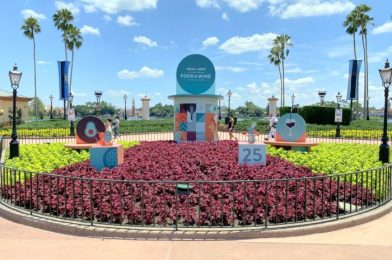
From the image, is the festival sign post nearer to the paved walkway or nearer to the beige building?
the paved walkway

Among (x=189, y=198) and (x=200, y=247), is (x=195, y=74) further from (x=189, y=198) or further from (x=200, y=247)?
(x=200, y=247)

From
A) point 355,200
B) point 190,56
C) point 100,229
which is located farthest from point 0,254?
point 190,56

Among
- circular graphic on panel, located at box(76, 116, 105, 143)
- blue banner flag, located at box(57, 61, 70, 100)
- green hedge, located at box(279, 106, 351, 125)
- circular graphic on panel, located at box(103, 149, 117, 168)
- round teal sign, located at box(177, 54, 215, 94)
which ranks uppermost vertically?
blue banner flag, located at box(57, 61, 70, 100)

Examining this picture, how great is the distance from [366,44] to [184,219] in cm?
5651

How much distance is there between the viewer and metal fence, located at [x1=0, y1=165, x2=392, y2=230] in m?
6.85

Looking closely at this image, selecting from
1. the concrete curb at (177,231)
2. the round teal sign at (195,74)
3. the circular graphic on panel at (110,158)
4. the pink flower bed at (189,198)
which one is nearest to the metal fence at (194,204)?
the pink flower bed at (189,198)

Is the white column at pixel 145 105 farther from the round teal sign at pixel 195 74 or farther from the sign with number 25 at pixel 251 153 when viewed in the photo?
the sign with number 25 at pixel 251 153

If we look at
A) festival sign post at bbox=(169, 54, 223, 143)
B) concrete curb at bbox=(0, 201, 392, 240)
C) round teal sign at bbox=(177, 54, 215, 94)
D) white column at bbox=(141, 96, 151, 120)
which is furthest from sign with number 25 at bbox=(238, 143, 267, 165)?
white column at bbox=(141, 96, 151, 120)

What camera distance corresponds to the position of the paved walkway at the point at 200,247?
5570 millimetres

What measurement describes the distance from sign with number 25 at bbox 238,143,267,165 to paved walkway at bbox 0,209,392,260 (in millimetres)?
4610

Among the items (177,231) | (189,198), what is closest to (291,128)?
(189,198)

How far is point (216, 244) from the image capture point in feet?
19.8

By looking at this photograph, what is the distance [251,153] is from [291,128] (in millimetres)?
6254

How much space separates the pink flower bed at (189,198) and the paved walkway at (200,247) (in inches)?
25.3
